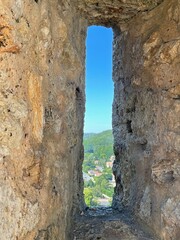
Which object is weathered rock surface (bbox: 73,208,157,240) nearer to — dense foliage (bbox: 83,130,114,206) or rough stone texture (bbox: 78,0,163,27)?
rough stone texture (bbox: 78,0,163,27)

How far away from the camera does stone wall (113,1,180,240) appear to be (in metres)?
1.99

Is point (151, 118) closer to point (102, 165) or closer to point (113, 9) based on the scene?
point (113, 9)

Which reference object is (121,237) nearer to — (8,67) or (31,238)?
(31,238)

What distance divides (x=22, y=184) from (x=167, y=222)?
1.22 m

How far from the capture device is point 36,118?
4.43 feet

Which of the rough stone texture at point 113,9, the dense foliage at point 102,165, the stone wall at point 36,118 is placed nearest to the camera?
the stone wall at point 36,118

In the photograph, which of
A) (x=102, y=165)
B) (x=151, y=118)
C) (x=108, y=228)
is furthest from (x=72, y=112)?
(x=102, y=165)

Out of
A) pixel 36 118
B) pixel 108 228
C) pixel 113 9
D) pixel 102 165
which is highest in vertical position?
pixel 113 9

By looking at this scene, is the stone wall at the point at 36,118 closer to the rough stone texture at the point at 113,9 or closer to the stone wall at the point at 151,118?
the rough stone texture at the point at 113,9

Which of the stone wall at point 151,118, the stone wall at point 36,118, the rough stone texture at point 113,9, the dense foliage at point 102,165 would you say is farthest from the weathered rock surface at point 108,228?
the dense foliage at point 102,165

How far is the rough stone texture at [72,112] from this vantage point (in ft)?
3.75

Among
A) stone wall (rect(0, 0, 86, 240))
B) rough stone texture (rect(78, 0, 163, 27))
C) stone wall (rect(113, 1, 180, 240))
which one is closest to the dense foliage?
stone wall (rect(113, 1, 180, 240))

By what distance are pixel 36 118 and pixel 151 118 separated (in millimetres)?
1187

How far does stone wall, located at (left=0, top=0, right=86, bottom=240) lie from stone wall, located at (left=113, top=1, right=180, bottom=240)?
0.66 meters
